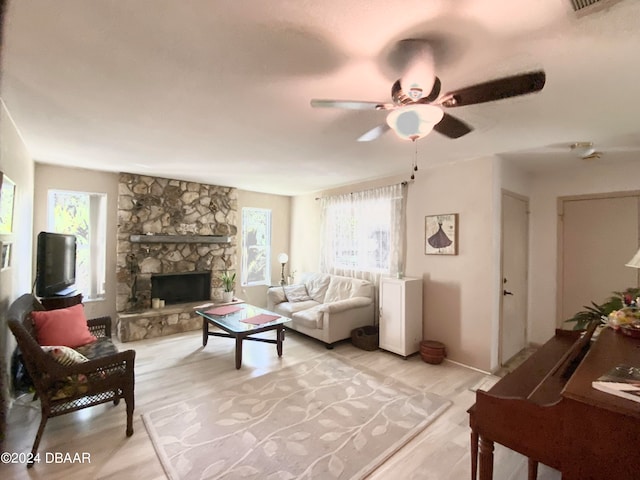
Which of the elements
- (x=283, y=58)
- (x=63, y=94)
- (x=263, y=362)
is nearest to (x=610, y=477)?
(x=283, y=58)

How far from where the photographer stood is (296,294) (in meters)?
4.97

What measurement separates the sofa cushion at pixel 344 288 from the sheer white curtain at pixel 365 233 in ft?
0.62

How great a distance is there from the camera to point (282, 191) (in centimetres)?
579

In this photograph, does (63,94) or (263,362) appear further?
(263,362)

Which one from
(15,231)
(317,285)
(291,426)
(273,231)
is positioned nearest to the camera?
(291,426)

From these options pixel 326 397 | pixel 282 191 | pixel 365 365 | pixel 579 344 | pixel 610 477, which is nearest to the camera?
pixel 610 477

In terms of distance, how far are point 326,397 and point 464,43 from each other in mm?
2799

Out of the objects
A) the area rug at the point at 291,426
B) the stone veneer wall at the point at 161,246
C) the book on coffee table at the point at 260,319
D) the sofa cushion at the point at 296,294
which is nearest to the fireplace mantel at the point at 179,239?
the stone veneer wall at the point at 161,246

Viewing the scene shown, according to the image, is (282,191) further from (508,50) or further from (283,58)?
(508,50)

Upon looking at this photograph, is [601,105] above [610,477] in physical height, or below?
above

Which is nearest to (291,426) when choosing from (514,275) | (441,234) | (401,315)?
(401,315)

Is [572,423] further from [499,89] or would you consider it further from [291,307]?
[291,307]

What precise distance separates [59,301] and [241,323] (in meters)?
1.78

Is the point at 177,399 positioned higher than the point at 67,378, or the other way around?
the point at 67,378
